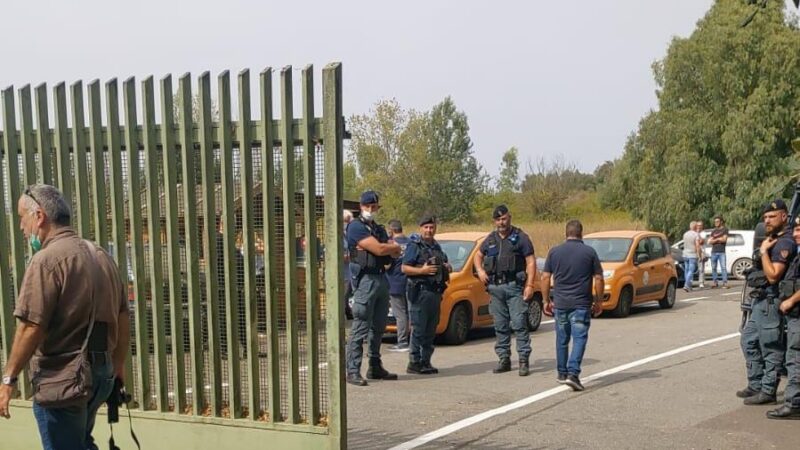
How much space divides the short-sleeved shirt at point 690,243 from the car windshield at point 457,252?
10113 mm

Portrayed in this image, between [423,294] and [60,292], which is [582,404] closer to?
[423,294]

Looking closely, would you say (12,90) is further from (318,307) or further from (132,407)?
(318,307)

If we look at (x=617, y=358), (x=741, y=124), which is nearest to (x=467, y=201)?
(x=741, y=124)

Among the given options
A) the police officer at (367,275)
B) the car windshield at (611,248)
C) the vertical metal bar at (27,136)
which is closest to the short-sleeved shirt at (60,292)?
the vertical metal bar at (27,136)

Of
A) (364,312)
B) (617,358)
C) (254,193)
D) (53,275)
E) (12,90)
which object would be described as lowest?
(617,358)

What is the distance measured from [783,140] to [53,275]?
35047mm

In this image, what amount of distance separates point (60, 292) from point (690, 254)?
1981 centimetres

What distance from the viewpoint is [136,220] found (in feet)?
19.3

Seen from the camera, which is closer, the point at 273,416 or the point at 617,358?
the point at 273,416

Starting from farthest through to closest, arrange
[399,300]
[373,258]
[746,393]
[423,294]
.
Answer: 1. [399,300]
2. [423,294]
3. [373,258]
4. [746,393]

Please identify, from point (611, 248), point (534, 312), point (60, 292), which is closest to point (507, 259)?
point (534, 312)

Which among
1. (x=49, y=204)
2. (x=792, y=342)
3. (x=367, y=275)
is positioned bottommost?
(x=792, y=342)

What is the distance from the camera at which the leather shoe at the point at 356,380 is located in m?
9.52

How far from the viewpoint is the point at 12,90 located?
20.3 feet
